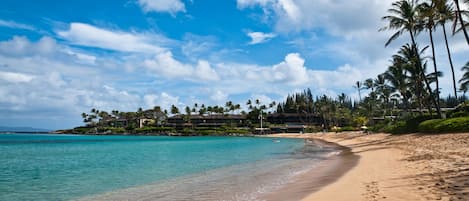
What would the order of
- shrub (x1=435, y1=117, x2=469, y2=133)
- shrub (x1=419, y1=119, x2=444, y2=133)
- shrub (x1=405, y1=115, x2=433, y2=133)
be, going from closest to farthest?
shrub (x1=435, y1=117, x2=469, y2=133)
shrub (x1=419, y1=119, x2=444, y2=133)
shrub (x1=405, y1=115, x2=433, y2=133)

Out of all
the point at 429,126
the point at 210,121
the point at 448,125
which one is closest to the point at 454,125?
the point at 448,125

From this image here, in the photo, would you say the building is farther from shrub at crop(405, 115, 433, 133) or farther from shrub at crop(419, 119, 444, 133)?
shrub at crop(419, 119, 444, 133)

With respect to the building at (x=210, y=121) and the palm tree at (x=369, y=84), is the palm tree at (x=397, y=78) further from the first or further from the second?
the building at (x=210, y=121)

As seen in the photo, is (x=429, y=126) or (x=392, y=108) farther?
(x=392, y=108)

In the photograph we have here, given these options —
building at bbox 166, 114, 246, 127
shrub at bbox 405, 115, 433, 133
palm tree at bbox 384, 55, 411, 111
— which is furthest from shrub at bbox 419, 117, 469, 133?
building at bbox 166, 114, 246, 127

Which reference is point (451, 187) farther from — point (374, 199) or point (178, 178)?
point (178, 178)

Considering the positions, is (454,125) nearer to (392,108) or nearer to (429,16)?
(429,16)

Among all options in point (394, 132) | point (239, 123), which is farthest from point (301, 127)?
point (394, 132)

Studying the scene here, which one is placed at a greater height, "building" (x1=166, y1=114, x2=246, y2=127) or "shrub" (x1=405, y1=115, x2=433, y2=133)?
"building" (x1=166, y1=114, x2=246, y2=127)

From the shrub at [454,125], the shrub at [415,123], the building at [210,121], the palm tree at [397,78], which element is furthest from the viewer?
the building at [210,121]

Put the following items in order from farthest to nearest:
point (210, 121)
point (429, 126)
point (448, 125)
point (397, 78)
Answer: point (210, 121) → point (397, 78) → point (429, 126) → point (448, 125)

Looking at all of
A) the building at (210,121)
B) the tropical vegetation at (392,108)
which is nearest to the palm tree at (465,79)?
the tropical vegetation at (392,108)

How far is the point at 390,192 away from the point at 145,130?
5084 inches

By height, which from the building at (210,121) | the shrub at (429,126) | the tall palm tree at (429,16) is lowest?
the shrub at (429,126)
